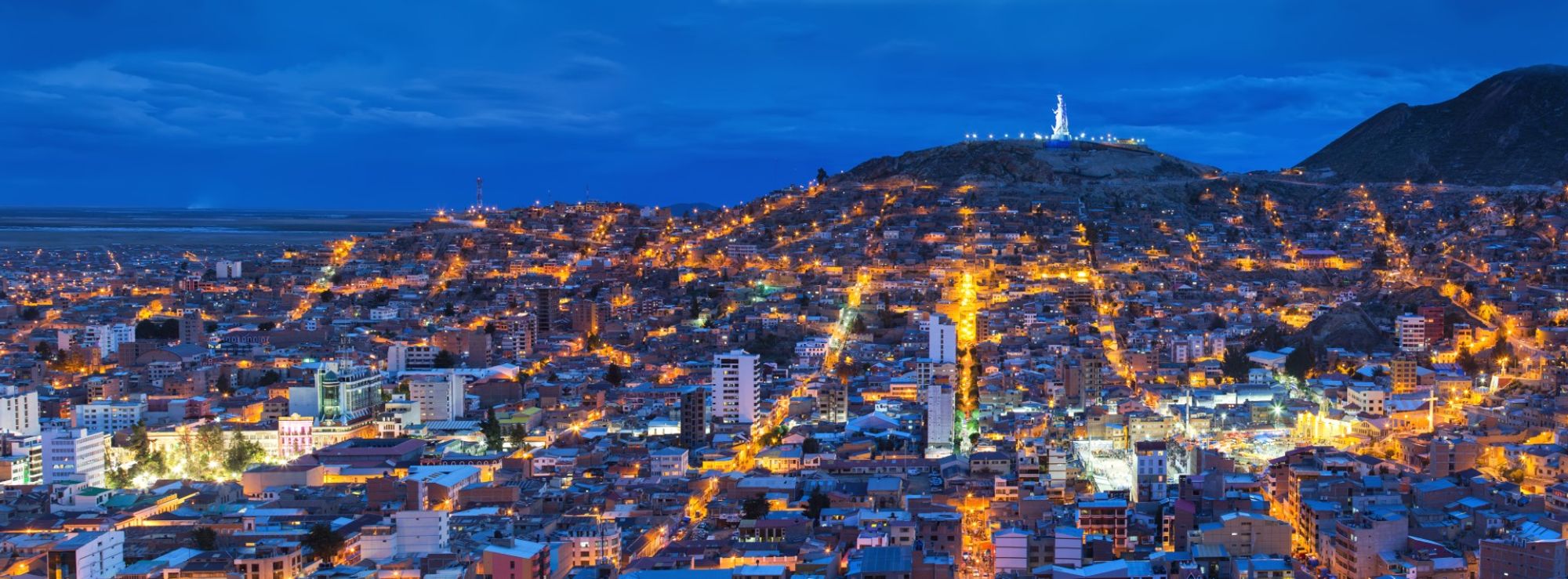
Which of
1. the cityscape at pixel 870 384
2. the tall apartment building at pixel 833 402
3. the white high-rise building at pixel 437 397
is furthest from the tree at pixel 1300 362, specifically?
A: the white high-rise building at pixel 437 397

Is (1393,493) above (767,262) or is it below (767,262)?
below

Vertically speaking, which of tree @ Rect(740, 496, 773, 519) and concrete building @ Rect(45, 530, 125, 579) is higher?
tree @ Rect(740, 496, 773, 519)

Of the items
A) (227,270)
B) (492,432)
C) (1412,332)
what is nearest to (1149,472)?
(492,432)

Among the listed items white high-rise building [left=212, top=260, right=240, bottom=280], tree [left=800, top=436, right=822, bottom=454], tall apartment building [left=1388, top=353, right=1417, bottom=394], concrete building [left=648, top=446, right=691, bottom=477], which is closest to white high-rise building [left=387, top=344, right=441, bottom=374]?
concrete building [left=648, top=446, right=691, bottom=477]

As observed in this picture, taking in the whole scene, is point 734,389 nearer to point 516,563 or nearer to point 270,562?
point 516,563

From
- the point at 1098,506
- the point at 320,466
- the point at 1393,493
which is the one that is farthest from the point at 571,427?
the point at 1393,493

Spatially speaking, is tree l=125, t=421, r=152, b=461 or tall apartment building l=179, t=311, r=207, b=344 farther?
tall apartment building l=179, t=311, r=207, b=344

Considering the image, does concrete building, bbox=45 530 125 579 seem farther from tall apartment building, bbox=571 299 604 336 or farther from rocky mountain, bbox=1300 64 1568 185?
rocky mountain, bbox=1300 64 1568 185

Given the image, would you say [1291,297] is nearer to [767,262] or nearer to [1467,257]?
[1467,257]
